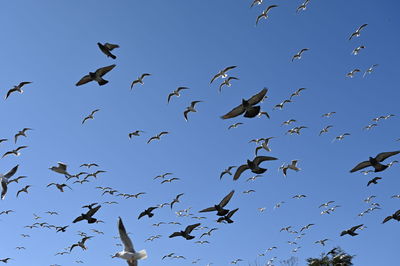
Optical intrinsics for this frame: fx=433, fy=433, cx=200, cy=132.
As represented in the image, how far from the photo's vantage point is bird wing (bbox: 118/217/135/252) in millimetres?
6715

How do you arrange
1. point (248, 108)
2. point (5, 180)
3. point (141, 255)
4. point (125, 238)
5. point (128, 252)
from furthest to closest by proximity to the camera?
point (5, 180) → point (248, 108) → point (125, 238) → point (128, 252) → point (141, 255)

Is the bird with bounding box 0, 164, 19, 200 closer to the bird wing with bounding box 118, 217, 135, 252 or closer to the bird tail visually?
the bird wing with bounding box 118, 217, 135, 252

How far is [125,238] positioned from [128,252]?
458 mm

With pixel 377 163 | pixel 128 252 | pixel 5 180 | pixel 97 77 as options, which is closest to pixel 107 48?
pixel 97 77

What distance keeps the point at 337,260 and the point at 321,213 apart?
8258mm

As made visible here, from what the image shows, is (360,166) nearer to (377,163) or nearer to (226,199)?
(377,163)

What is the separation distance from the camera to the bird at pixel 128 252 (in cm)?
609

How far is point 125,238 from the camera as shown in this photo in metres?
6.89

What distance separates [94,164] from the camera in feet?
106

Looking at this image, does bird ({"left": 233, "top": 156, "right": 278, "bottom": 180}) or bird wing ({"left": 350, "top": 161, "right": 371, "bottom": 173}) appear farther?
bird ({"left": 233, "top": 156, "right": 278, "bottom": 180})

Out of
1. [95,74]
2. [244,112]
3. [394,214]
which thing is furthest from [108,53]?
[394,214]

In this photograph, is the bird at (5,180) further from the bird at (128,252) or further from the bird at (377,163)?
the bird at (377,163)

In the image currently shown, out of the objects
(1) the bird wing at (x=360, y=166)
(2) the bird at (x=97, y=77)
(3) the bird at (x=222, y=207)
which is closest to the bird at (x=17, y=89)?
(2) the bird at (x=97, y=77)

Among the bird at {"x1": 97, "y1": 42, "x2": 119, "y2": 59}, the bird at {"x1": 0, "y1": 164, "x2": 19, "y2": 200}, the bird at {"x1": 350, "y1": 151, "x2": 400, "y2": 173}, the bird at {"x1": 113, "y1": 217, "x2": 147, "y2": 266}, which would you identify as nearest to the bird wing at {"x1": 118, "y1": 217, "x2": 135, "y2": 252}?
the bird at {"x1": 113, "y1": 217, "x2": 147, "y2": 266}
